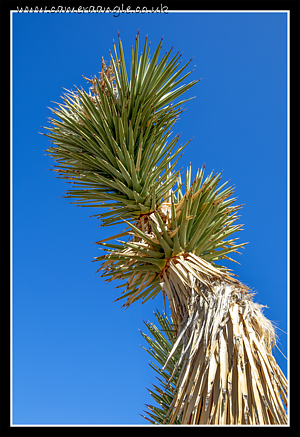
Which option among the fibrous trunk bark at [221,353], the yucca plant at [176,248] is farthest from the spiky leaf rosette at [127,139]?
the fibrous trunk bark at [221,353]

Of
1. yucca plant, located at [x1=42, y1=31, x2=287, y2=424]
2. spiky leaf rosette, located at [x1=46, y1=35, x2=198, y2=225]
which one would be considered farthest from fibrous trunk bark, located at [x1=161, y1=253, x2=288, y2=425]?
spiky leaf rosette, located at [x1=46, y1=35, x2=198, y2=225]

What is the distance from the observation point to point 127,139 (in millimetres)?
3275

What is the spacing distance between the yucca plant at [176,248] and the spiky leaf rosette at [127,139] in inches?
0.4

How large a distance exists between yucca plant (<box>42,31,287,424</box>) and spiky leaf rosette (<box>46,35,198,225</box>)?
0.03 ft

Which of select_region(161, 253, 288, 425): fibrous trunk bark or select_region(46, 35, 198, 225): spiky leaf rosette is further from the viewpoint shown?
select_region(46, 35, 198, 225): spiky leaf rosette

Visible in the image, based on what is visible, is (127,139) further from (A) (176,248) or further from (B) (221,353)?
(B) (221,353)

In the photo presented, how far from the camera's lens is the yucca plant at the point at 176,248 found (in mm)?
2053

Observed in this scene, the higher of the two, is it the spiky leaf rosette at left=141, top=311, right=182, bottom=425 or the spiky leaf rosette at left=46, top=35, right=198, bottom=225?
the spiky leaf rosette at left=46, top=35, right=198, bottom=225

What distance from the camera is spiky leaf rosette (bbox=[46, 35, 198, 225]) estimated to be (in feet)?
10.2

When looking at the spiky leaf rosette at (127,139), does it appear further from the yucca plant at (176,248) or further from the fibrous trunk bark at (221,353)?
the fibrous trunk bark at (221,353)

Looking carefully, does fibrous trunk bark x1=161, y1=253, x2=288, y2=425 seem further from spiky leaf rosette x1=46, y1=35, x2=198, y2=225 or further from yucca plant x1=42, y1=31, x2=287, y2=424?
spiky leaf rosette x1=46, y1=35, x2=198, y2=225

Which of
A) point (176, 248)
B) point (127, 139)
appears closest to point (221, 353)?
point (176, 248)

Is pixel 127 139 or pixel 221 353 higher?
pixel 127 139

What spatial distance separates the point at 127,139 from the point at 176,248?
1288 millimetres
